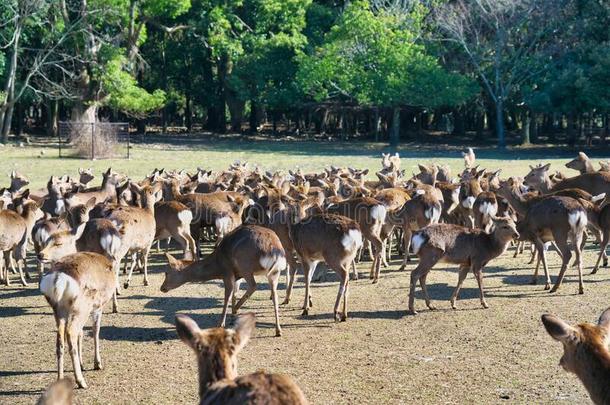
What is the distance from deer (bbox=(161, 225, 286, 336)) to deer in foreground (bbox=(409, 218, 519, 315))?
1884mm

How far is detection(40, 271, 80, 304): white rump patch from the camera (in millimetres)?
7340

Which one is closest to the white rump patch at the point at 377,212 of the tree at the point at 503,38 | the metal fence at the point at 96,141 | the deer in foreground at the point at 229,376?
the deer in foreground at the point at 229,376

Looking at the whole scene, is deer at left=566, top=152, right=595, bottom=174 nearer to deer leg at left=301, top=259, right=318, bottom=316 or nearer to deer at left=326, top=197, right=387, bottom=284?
deer at left=326, top=197, right=387, bottom=284

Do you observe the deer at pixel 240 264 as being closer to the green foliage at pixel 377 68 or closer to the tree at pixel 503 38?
the green foliage at pixel 377 68

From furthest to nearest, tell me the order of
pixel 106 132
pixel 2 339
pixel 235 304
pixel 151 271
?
pixel 106 132 < pixel 151 271 < pixel 235 304 < pixel 2 339

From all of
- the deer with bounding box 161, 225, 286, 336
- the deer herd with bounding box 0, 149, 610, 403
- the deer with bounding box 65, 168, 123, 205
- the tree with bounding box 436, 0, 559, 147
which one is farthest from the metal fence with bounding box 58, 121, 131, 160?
the deer with bounding box 161, 225, 286, 336

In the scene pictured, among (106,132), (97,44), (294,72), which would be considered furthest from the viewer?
(294,72)

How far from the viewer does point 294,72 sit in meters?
49.1

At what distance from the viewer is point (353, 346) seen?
883 centimetres

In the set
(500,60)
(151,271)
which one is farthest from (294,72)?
(151,271)

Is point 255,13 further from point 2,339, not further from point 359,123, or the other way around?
point 2,339

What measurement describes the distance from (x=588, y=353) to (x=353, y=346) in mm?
4213

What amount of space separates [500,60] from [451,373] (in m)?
40.7

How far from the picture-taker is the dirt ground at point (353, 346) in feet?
24.3
